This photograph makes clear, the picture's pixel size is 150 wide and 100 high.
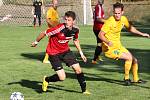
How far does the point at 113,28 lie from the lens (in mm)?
10859

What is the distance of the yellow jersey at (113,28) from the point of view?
10777 millimetres

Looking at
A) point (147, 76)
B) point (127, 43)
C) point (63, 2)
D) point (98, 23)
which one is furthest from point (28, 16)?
point (147, 76)

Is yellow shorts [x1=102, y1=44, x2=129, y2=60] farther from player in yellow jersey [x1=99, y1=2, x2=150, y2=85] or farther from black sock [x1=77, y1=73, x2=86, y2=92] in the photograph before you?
black sock [x1=77, y1=73, x2=86, y2=92]

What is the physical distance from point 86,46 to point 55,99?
11.2 meters

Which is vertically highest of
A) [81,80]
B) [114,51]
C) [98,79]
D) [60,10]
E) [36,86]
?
[114,51]

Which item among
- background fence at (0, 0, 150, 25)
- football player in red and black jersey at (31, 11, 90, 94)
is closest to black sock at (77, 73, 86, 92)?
football player in red and black jersey at (31, 11, 90, 94)

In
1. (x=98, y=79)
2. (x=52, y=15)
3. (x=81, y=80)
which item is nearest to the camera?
(x=81, y=80)

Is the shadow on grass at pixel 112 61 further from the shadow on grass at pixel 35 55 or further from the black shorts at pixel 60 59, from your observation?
the black shorts at pixel 60 59

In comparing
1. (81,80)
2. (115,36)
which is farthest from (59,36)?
(115,36)

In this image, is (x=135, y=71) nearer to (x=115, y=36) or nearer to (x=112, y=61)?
(x=115, y=36)

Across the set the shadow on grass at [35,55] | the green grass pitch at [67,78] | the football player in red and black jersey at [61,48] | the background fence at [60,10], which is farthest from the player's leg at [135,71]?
the background fence at [60,10]

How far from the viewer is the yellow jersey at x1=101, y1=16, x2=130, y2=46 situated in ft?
35.4

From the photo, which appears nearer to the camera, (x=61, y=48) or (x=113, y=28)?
(x=61, y=48)

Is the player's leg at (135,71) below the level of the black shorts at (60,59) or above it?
below
